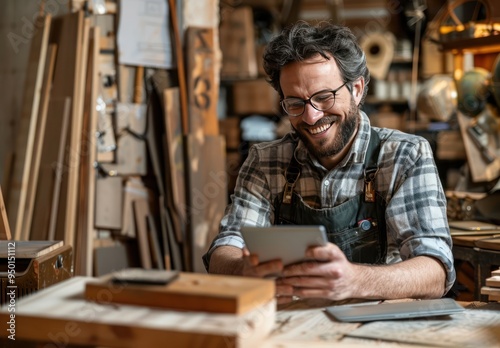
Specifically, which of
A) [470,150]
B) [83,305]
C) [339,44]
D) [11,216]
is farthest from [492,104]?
[83,305]

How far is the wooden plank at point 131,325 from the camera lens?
1.46 metres

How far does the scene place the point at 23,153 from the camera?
5.17 m

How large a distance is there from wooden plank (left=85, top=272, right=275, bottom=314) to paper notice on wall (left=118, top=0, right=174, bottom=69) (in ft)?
12.8

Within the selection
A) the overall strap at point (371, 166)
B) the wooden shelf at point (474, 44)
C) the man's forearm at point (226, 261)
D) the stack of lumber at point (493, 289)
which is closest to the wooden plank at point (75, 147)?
the wooden shelf at point (474, 44)

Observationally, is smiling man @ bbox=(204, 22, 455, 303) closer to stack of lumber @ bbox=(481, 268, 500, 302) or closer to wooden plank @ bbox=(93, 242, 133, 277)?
stack of lumber @ bbox=(481, 268, 500, 302)

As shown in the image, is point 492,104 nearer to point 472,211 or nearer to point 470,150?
point 470,150

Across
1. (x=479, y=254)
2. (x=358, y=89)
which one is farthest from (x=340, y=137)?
(x=479, y=254)

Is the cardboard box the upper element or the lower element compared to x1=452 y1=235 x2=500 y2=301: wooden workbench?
upper

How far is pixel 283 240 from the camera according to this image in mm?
1966

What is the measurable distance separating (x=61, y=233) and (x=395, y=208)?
122 inches

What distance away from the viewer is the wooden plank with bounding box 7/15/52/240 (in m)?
5.09

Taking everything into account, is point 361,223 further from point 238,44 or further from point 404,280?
point 238,44

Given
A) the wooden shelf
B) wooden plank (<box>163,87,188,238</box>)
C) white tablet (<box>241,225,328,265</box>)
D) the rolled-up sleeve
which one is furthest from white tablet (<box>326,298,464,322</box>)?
wooden plank (<box>163,87,188,238</box>)

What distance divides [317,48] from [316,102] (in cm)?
21
